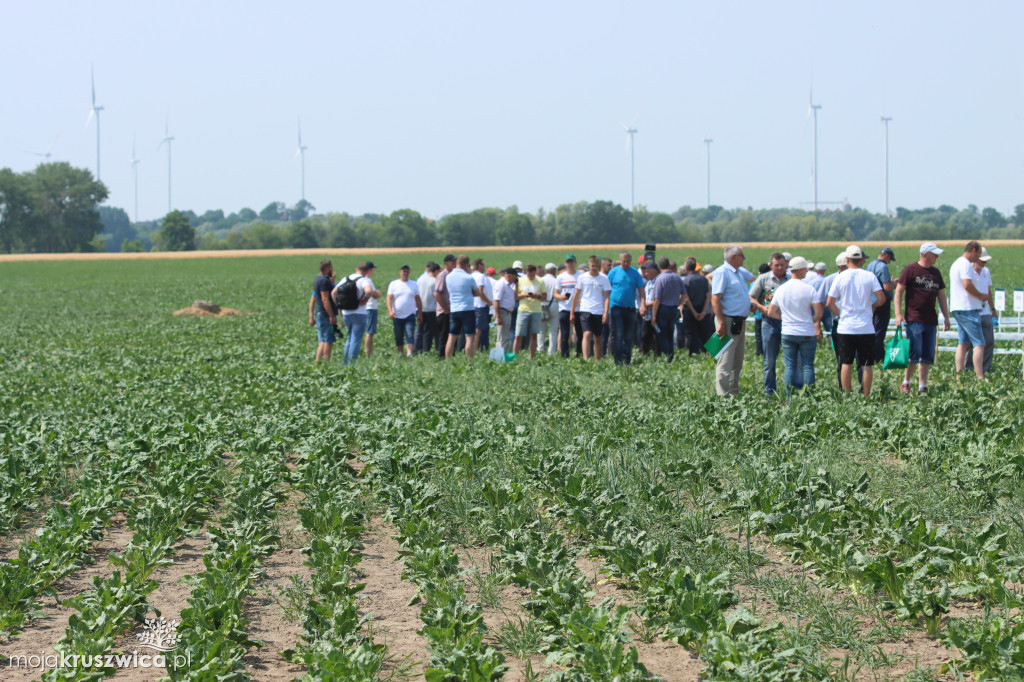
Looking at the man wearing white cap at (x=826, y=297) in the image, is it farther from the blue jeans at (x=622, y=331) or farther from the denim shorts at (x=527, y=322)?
the denim shorts at (x=527, y=322)

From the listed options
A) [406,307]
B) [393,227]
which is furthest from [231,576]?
[393,227]

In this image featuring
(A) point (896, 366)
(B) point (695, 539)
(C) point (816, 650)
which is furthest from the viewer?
(A) point (896, 366)

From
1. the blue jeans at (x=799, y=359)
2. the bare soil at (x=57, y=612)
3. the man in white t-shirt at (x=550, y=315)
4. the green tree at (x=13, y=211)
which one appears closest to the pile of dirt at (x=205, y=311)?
the man in white t-shirt at (x=550, y=315)

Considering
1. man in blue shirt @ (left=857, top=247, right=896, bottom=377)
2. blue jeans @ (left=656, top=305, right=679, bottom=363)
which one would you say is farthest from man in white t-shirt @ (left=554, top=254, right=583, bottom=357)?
man in blue shirt @ (left=857, top=247, right=896, bottom=377)

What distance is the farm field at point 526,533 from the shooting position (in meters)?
4.17

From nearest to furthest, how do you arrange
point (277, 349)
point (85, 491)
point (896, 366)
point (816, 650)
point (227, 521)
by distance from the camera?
point (816, 650) < point (227, 521) < point (85, 491) < point (896, 366) < point (277, 349)

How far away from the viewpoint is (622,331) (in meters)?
13.9

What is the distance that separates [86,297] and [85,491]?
40.0 meters

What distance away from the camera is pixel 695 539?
5555 mm

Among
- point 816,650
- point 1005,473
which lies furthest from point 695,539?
point 1005,473

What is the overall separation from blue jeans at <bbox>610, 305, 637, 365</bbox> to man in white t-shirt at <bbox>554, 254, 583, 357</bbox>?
3.37 ft

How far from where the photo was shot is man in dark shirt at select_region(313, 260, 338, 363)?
14141 millimetres

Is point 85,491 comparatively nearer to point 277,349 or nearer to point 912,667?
point 912,667

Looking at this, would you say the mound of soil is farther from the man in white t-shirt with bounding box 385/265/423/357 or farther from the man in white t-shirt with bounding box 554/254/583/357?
the man in white t-shirt with bounding box 554/254/583/357
